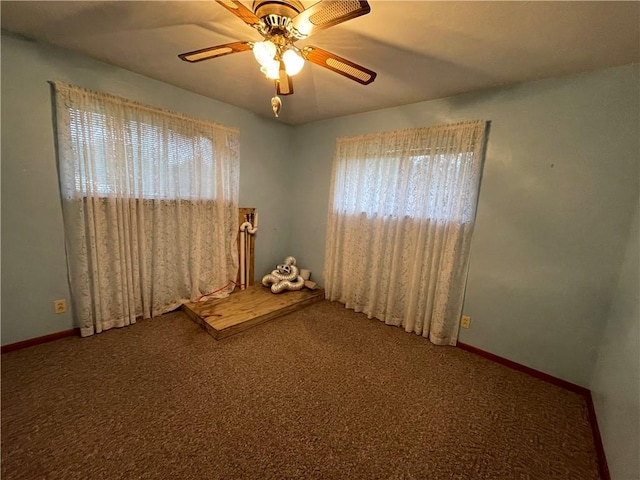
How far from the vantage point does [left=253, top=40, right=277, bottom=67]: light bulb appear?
1205 mm

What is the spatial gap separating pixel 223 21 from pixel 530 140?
7.61 feet

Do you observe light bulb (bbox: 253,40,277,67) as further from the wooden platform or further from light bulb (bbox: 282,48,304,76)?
the wooden platform

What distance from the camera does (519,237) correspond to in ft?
6.53

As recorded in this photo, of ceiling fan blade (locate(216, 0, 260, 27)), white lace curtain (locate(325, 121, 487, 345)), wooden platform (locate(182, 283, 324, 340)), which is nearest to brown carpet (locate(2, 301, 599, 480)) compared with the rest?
wooden platform (locate(182, 283, 324, 340))

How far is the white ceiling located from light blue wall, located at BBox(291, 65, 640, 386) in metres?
0.17

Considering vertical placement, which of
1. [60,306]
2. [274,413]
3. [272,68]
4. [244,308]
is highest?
[272,68]

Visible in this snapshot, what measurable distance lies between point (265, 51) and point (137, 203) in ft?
6.09

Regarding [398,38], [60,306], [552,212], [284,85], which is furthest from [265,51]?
[60,306]

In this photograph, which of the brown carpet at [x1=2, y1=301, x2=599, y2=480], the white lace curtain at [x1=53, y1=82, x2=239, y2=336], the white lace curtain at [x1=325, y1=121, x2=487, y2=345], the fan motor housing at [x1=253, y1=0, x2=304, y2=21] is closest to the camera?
the fan motor housing at [x1=253, y1=0, x2=304, y2=21]

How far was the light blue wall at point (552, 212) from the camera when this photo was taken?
166 cm

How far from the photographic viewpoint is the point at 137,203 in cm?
226

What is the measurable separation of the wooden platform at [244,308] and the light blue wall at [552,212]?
181cm

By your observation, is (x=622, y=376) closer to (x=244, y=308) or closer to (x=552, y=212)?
(x=552, y=212)

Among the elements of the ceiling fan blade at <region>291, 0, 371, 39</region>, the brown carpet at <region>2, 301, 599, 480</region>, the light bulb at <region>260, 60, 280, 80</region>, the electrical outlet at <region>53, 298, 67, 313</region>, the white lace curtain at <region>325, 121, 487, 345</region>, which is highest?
the ceiling fan blade at <region>291, 0, 371, 39</region>
